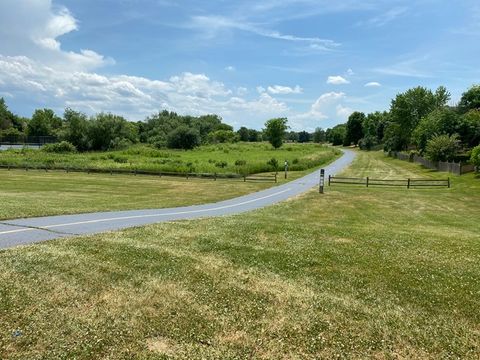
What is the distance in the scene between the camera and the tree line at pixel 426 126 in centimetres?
5368

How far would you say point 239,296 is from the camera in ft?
Answer: 24.7

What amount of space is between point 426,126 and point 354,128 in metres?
104

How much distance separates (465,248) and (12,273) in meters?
11.1

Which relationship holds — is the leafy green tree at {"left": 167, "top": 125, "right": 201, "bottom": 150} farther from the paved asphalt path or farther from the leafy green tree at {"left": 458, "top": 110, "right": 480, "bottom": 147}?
the paved asphalt path

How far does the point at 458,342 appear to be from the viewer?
6.22 metres

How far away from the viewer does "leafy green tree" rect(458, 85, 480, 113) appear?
229ft

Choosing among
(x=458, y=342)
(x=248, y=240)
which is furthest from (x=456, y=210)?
(x=458, y=342)

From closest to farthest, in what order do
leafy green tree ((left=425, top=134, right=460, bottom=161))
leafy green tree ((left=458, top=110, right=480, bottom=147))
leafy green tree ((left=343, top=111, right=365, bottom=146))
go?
leafy green tree ((left=425, top=134, right=460, bottom=161)) < leafy green tree ((left=458, top=110, right=480, bottom=147)) < leafy green tree ((left=343, top=111, right=365, bottom=146))

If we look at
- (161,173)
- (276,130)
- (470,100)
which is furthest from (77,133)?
(470,100)

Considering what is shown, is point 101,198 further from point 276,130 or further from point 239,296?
point 276,130

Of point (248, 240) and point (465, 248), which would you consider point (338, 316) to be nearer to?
point (248, 240)

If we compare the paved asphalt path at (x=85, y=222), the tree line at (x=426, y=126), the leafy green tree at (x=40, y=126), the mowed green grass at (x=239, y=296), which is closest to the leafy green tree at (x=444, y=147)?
the tree line at (x=426, y=126)

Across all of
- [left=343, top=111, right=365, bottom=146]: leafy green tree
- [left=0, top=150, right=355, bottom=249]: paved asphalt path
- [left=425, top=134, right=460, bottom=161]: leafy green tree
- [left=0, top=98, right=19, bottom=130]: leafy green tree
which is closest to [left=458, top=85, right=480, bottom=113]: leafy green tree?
[left=425, top=134, right=460, bottom=161]: leafy green tree

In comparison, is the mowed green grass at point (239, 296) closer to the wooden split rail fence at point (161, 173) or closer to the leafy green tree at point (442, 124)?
the wooden split rail fence at point (161, 173)
